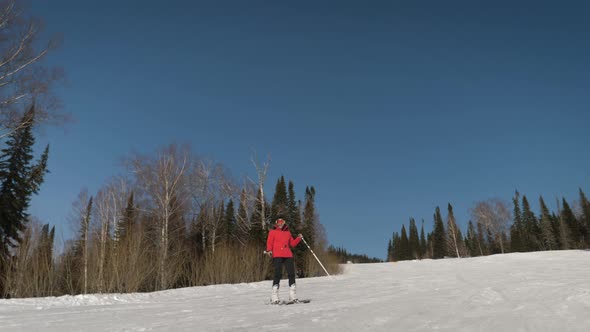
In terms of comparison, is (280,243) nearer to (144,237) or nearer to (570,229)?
(144,237)

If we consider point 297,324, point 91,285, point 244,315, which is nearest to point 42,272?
point 91,285

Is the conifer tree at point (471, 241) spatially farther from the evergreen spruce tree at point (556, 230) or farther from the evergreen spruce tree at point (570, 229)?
the evergreen spruce tree at point (570, 229)

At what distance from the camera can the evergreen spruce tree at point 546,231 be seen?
5888cm

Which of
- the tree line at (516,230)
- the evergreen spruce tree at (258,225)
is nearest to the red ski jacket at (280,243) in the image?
the evergreen spruce tree at (258,225)

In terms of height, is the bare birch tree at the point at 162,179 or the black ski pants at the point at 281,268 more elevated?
the bare birch tree at the point at 162,179

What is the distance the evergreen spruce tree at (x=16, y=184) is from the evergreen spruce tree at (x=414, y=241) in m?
78.5

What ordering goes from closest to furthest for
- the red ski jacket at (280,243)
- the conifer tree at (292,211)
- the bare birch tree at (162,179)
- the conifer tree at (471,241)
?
the red ski jacket at (280,243)
the bare birch tree at (162,179)
the conifer tree at (292,211)
the conifer tree at (471,241)

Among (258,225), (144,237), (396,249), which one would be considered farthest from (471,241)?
(144,237)

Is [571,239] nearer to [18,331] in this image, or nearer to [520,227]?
[520,227]

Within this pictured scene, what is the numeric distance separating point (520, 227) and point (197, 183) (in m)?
62.1

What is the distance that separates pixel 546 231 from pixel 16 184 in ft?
244

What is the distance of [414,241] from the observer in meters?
90.3

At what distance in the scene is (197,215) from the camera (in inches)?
1133

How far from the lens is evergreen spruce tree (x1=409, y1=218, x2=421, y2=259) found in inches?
3401
